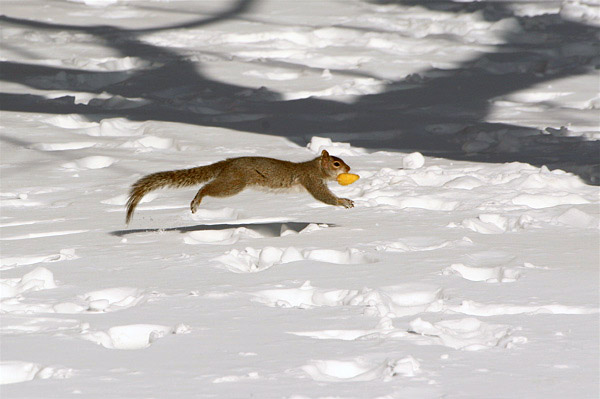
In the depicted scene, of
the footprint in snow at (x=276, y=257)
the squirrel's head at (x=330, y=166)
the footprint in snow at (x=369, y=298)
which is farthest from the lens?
the squirrel's head at (x=330, y=166)

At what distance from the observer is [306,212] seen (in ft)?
19.3

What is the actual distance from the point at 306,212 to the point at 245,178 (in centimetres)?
48

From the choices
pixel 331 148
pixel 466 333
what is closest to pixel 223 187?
pixel 331 148

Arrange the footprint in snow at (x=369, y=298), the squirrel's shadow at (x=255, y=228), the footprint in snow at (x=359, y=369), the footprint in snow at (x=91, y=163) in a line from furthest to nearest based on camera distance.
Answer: the footprint in snow at (x=91, y=163) → the squirrel's shadow at (x=255, y=228) → the footprint in snow at (x=369, y=298) → the footprint in snow at (x=359, y=369)

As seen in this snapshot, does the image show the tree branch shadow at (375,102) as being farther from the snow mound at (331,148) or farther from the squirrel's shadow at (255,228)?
the squirrel's shadow at (255,228)

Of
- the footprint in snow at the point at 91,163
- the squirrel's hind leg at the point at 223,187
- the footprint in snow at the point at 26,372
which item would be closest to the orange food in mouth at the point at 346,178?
the squirrel's hind leg at the point at 223,187

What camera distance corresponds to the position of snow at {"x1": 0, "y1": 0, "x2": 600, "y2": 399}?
2.97 m

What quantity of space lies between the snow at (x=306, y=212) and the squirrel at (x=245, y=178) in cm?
17

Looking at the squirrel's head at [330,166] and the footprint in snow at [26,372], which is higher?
the squirrel's head at [330,166]

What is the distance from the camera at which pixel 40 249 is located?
4773 mm

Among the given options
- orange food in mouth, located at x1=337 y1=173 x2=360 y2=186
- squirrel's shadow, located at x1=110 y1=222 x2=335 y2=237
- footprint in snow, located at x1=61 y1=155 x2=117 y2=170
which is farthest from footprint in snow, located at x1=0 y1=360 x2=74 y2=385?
footprint in snow, located at x1=61 y1=155 x2=117 y2=170

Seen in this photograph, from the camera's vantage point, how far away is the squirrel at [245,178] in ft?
18.3

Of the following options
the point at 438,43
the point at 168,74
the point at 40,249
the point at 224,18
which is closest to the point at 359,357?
the point at 40,249

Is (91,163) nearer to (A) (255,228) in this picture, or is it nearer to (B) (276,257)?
(A) (255,228)
